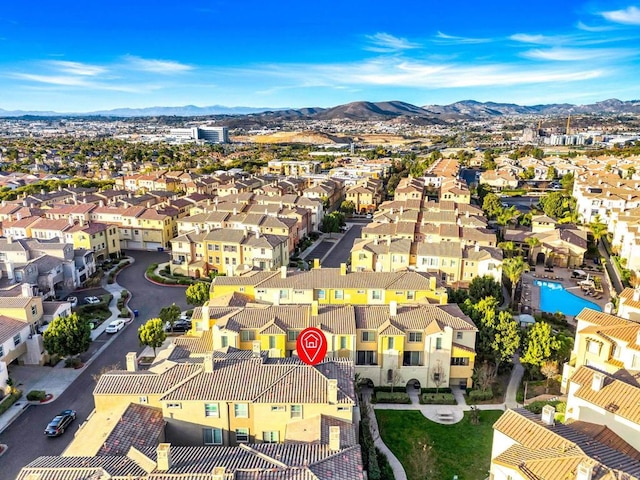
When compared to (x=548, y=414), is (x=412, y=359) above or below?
below

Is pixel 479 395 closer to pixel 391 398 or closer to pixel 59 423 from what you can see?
pixel 391 398

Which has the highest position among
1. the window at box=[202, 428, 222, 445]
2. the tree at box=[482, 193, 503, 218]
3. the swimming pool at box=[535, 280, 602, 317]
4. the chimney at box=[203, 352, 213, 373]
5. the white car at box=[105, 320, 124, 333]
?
the chimney at box=[203, 352, 213, 373]

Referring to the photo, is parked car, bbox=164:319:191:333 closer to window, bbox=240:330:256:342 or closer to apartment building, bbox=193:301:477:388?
apartment building, bbox=193:301:477:388

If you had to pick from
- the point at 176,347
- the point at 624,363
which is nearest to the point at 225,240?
the point at 176,347

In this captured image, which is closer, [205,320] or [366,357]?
[366,357]

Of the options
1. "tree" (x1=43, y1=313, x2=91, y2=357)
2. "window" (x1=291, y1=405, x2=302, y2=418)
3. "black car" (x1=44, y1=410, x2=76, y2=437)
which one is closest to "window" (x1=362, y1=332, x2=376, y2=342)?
"window" (x1=291, y1=405, x2=302, y2=418)

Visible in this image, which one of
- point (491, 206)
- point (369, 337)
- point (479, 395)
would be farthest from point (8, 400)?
point (491, 206)

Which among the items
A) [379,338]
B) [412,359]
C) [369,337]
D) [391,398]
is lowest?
[391,398]
